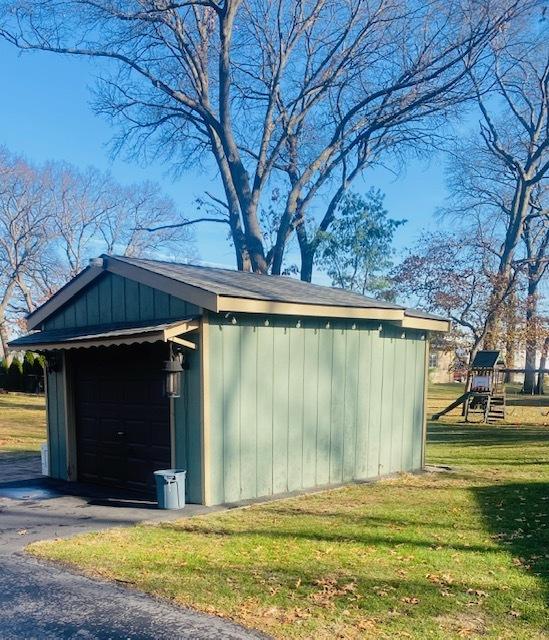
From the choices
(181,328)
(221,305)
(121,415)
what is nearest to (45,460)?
(121,415)

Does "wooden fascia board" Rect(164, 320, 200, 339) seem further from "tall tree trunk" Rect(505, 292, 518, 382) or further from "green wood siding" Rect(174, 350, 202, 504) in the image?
"tall tree trunk" Rect(505, 292, 518, 382)

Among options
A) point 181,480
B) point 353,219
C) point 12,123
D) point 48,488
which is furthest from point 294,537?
point 12,123

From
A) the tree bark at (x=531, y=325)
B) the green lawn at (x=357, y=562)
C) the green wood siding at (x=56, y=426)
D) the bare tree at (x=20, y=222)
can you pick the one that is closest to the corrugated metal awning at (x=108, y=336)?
the green wood siding at (x=56, y=426)

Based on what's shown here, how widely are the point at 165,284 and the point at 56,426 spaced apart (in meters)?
3.57

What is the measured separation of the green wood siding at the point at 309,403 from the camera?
7.20m

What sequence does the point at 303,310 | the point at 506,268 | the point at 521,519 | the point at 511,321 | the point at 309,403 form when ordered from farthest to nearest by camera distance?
the point at 506,268, the point at 511,321, the point at 309,403, the point at 303,310, the point at 521,519

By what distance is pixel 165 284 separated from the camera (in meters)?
7.26

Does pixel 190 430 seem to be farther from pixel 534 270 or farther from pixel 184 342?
pixel 534 270

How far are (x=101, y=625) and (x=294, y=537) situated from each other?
2.34 meters

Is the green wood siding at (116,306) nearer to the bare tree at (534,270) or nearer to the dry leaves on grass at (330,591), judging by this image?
the dry leaves on grass at (330,591)

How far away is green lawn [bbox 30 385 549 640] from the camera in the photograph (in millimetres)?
3797

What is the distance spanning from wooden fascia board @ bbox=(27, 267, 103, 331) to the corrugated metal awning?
1.49 feet

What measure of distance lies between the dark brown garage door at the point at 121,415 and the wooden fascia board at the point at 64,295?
84cm

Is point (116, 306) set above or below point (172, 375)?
above
